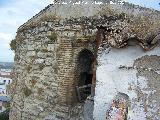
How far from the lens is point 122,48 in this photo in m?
5.62

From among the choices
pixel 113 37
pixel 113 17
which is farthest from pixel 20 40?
pixel 113 37

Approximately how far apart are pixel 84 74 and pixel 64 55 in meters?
0.68

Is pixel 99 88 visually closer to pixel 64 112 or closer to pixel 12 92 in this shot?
pixel 64 112

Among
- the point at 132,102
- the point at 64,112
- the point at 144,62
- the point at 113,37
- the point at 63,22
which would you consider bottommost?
the point at 64,112

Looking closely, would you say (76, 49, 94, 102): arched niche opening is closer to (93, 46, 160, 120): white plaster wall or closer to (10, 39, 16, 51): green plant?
(93, 46, 160, 120): white plaster wall

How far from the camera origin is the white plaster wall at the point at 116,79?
5.34 meters

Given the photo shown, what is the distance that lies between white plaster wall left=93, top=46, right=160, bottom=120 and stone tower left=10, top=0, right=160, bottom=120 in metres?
2.35

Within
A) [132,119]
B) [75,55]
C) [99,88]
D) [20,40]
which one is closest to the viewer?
[132,119]

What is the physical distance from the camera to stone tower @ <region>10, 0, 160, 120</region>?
8.59 metres

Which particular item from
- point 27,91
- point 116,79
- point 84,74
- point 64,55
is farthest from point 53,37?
point 116,79

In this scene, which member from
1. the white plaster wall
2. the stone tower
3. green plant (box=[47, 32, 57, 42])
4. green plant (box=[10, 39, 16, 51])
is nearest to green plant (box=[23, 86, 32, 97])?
the stone tower

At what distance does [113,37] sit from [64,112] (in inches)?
140

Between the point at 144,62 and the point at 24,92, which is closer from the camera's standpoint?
the point at 144,62

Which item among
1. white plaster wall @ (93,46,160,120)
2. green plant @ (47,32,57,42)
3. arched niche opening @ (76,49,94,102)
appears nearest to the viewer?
white plaster wall @ (93,46,160,120)
